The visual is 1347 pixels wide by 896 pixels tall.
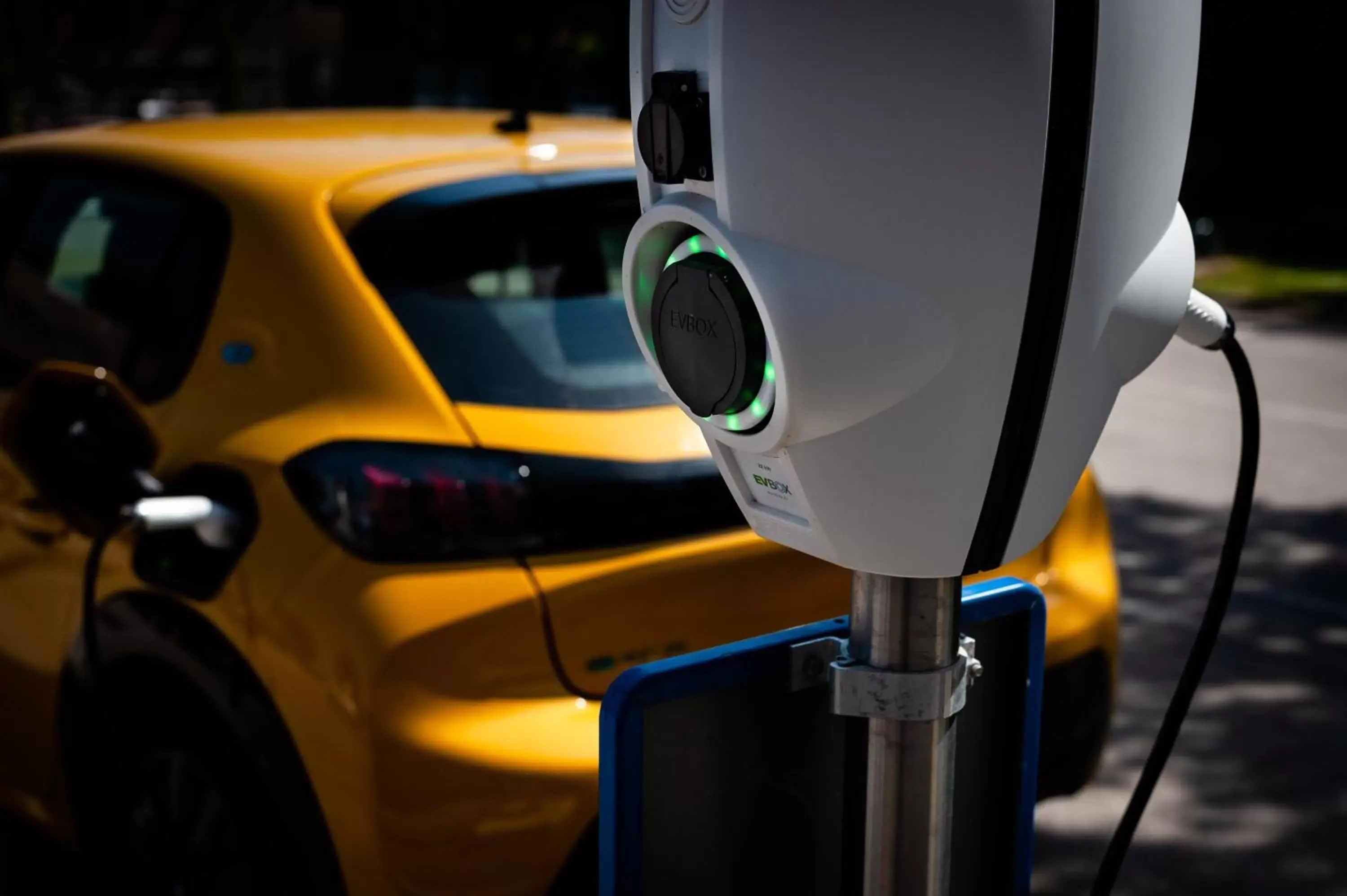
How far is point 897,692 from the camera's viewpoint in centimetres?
121

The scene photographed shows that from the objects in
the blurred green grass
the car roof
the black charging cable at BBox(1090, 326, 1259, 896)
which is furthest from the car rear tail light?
the blurred green grass

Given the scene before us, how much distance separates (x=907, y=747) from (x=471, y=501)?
1.12 metres

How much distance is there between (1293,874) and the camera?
3289mm

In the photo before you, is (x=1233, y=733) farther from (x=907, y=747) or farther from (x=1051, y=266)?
(x=1051, y=266)

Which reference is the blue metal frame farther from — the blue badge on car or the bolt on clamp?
the blue badge on car

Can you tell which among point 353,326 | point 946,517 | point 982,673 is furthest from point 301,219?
point 946,517

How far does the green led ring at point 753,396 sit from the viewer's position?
3.54 feet

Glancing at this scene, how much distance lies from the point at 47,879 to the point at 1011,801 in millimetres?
2371

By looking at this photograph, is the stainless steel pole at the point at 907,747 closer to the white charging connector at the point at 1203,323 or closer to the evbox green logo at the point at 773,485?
the evbox green logo at the point at 773,485

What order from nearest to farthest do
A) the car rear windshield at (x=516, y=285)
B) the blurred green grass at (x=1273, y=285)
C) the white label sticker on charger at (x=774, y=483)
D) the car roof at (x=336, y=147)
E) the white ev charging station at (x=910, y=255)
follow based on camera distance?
the white ev charging station at (x=910, y=255), the white label sticker on charger at (x=774, y=483), the car rear windshield at (x=516, y=285), the car roof at (x=336, y=147), the blurred green grass at (x=1273, y=285)

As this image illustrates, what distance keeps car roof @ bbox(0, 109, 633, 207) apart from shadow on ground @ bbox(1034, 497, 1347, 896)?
5.76 feet

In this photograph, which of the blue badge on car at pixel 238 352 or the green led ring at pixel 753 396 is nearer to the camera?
the green led ring at pixel 753 396

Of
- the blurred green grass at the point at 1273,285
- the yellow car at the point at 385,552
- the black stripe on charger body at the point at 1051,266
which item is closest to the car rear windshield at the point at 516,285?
the yellow car at the point at 385,552

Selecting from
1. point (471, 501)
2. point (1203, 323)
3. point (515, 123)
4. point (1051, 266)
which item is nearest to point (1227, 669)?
point (515, 123)
